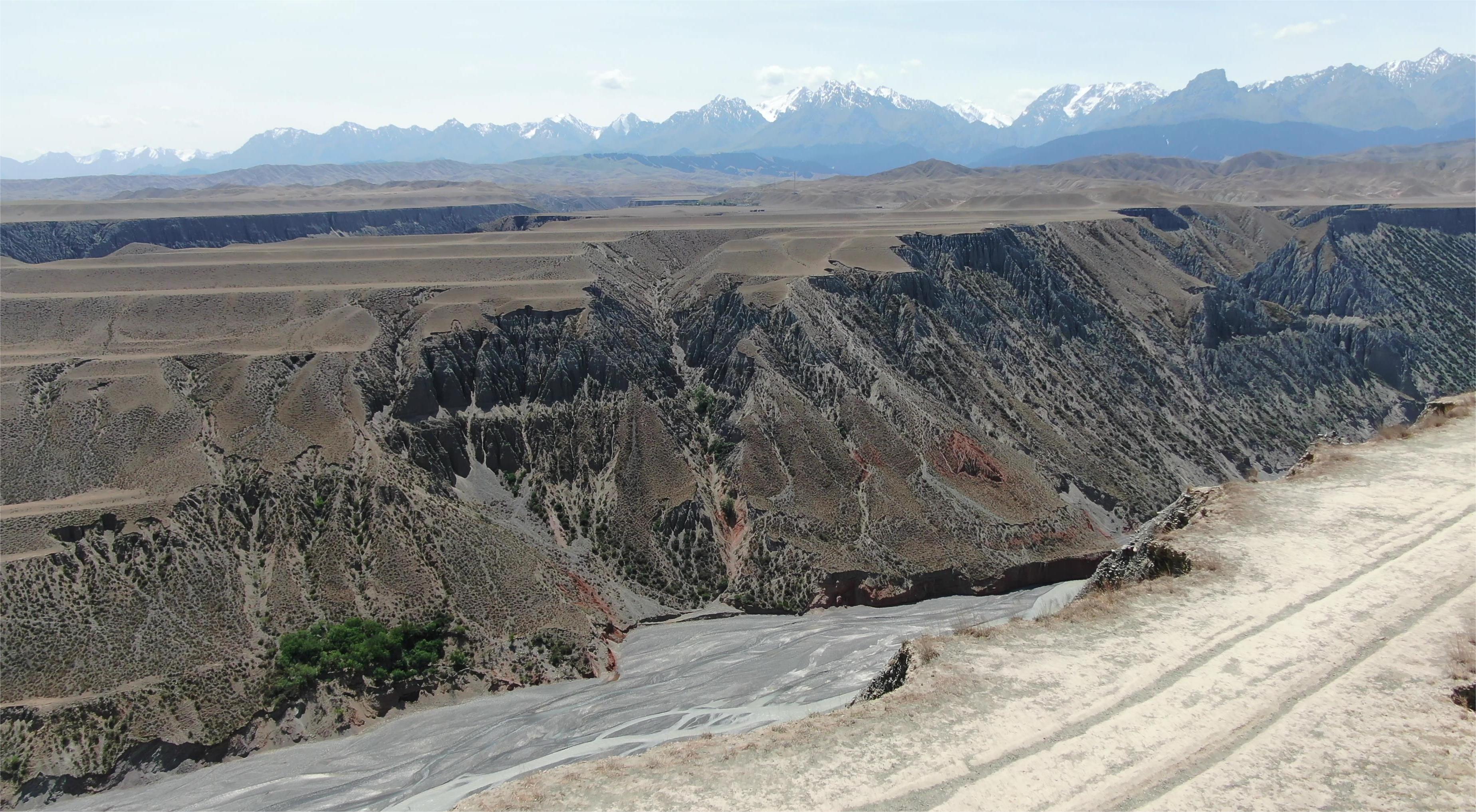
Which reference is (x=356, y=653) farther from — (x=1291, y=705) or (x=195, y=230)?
(x=195, y=230)

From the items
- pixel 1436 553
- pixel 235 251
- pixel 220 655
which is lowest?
pixel 220 655

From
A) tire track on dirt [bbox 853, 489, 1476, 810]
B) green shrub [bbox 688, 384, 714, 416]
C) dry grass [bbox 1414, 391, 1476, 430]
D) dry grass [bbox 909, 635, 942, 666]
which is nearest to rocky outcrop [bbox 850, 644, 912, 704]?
dry grass [bbox 909, 635, 942, 666]

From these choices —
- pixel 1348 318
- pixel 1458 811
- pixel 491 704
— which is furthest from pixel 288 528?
pixel 1348 318

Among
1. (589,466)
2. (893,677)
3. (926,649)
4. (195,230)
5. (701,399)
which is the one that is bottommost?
(589,466)

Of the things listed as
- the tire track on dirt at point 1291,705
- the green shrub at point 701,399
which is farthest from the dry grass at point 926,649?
the green shrub at point 701,399

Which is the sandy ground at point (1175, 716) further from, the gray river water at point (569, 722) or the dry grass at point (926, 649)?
the gray river water at point (569, 722)

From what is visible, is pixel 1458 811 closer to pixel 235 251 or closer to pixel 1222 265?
pixel 235 251

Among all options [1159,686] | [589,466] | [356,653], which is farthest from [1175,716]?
[589,466]
